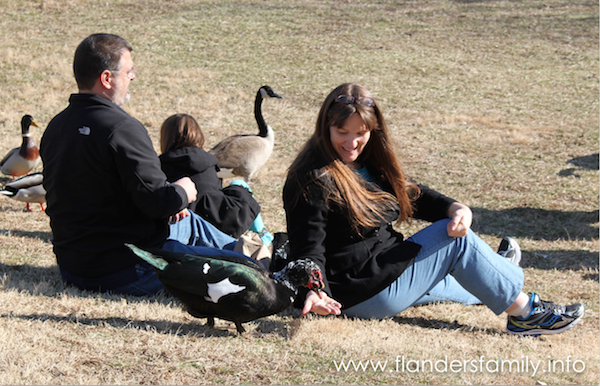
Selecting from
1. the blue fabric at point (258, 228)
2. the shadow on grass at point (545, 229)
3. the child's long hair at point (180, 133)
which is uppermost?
the child's long hair at point (180, 133)

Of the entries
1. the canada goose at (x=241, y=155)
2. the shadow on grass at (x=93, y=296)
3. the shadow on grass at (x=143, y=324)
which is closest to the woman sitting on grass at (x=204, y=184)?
the shadow on grass at (x=93, y=296)

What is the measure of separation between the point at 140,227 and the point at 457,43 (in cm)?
1567

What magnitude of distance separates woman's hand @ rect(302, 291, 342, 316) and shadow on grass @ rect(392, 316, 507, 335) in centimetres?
121

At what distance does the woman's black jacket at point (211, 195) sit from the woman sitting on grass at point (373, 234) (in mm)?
1456

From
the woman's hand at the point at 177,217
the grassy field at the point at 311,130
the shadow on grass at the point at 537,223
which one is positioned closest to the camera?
the grassy field at the point at 311,130

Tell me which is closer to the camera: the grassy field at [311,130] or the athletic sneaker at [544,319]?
the grassy field at [311,130]

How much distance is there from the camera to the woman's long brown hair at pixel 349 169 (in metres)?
3.22

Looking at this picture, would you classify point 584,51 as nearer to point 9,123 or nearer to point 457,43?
point 457,43

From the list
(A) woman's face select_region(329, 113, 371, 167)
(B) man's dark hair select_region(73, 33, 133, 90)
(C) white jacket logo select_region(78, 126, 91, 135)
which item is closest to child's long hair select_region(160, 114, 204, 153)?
(B) man's dark hair select_region(73, 33, 133, 90)

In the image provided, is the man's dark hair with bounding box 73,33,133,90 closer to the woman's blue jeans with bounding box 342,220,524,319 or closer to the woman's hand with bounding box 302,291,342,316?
the woman's hand with bounding box 302,291,342,316

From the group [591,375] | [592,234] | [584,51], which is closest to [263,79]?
[592,234]

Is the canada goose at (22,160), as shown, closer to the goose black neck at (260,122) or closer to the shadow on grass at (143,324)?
the goose black neck at (260,122)

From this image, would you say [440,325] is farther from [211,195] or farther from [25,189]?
[25,189]

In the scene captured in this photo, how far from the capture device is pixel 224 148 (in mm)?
7688
